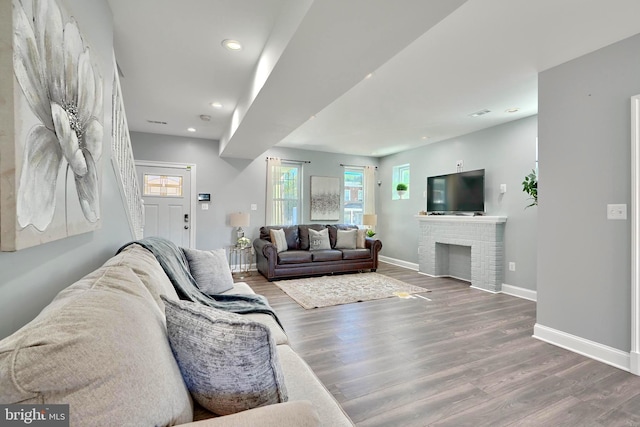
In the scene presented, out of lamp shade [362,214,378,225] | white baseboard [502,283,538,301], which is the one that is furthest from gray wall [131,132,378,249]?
white baseboard [502,283,538,301]

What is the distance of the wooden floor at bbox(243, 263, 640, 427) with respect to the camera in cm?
165

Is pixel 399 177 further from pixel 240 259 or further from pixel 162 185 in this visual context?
pixel 162 185

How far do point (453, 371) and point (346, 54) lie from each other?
95.3 inches

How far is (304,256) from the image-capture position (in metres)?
5.07

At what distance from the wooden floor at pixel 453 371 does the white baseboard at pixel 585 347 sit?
7 cm

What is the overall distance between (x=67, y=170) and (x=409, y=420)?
6.81ft

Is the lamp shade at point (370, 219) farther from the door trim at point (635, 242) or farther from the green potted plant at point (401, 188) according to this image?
the door trim at point (635, 242)

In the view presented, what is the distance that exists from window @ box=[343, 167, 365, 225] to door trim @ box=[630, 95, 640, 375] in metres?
4.97

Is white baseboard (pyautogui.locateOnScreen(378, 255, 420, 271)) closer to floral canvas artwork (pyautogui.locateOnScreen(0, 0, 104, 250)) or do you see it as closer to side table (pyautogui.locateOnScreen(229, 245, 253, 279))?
side table (pyautogui.locateOnScreen(229, 245, 253, 279))

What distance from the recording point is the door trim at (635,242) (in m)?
2.06

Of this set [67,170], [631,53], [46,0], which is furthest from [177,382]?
[631,53]

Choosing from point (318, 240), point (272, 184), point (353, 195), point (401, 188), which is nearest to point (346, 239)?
point (318, 240)

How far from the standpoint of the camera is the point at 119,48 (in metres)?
2.38

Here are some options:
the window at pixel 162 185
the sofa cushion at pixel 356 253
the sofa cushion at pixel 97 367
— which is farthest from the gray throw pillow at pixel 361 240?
the sofa cushion at pixel 97 367
